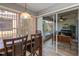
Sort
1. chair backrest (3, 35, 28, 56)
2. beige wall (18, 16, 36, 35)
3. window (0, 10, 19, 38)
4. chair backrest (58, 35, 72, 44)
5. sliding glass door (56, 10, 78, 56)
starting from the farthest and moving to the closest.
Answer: chair backrest (58, 35, 72, 44) < sliding glass door (56, 10, 78, 56) < beige wall (18, 16, 36, 35) < window (0, 10, 19, 38) < chair backrest (3, 35, 28, 56)

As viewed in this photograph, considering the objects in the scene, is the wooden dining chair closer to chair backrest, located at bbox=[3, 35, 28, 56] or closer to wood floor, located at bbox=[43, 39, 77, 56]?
wood floor, located at bbox=[43, 39, 77, 56]

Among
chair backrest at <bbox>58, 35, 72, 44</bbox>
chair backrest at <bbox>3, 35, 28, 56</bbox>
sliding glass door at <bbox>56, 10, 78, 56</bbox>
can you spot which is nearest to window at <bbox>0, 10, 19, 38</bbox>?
chair backrest at <bbox>3, 35, 28, 56</bbox>

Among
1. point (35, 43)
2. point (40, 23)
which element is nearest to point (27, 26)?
point (40, 23)

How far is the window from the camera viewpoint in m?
2.31

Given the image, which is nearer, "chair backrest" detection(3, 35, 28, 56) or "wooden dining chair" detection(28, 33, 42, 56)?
"chair backrest" detection(3, 35, 28, 56)

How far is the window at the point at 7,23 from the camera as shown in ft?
7.59

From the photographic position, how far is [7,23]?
2.33 metres

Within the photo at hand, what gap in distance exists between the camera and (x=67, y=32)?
301 cm

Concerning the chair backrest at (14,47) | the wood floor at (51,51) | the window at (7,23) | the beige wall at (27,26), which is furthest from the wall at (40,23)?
the chair backrest at (14,47)

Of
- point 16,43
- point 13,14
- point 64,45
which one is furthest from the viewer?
point 64,45

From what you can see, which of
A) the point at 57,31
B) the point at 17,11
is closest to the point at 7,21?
the point at 17,11

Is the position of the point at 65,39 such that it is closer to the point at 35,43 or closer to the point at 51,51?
the point at 51,51

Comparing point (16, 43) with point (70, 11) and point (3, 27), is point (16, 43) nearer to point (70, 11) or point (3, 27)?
point (3, 27)

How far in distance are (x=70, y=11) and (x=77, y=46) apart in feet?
3.47
